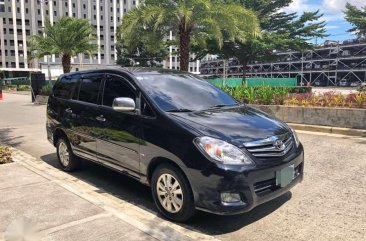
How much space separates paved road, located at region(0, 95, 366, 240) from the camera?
4.17m

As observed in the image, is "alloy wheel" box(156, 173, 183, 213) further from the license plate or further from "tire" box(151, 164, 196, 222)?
the license plate

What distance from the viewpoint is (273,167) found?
164 inches

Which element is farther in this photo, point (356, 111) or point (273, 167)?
point (356, 111)

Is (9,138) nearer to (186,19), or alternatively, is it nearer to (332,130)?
(332,130)

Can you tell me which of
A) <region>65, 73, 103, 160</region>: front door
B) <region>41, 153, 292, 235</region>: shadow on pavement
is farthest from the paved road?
<region>65, 73, 103, 160</region>: front door

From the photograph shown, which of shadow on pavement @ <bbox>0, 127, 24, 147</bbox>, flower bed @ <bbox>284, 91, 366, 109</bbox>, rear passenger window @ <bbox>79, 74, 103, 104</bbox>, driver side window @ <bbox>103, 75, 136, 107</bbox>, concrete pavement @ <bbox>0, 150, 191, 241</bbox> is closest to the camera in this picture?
concrete pavement @ <bbox>0, 150, 191, 241</bbox>

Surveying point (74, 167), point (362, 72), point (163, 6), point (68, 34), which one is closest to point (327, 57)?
point (362, 72)

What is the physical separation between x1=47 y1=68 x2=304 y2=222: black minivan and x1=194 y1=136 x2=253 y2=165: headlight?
0.4 inches

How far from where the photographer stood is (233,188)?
3.96 metres

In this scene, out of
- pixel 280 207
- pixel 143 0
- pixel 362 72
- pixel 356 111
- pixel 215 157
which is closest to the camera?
pixel 215 157

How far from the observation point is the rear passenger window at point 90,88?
5969mm

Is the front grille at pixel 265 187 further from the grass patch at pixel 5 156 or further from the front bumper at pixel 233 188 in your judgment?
the grass patch at pixel 5 156

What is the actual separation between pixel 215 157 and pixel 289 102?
8.26 metres

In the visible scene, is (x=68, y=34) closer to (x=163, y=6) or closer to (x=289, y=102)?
(x=163, y=6)
